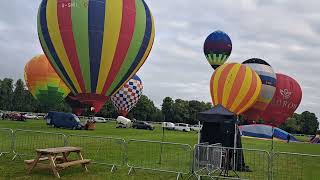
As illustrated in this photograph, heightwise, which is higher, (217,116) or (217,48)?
(217,48)

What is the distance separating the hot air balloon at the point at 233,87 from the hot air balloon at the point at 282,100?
12.9 metres

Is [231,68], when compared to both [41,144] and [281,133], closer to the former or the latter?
Answer: [281,133]

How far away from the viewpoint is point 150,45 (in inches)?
719

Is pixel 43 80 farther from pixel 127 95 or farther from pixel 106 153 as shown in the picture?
pixel 106 153

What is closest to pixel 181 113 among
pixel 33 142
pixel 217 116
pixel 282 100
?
pixel 282 100

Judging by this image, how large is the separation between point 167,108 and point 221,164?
98.5 meters

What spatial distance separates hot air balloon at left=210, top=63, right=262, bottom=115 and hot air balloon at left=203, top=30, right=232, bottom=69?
11754 millimetres

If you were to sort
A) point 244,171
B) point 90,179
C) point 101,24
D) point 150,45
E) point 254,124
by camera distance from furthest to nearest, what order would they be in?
point 254,124 → point 150,45 → point 101,24 → point 244,171 → point 90,179

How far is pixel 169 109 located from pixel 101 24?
93.9 m

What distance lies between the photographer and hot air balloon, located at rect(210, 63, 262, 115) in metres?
33.2

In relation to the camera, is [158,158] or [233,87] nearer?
[158,158]

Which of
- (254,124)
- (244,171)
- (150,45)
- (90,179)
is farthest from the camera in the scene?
(254,124)

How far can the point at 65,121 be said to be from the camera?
1599 inches

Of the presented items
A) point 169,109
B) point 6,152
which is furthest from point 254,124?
point 169,109
